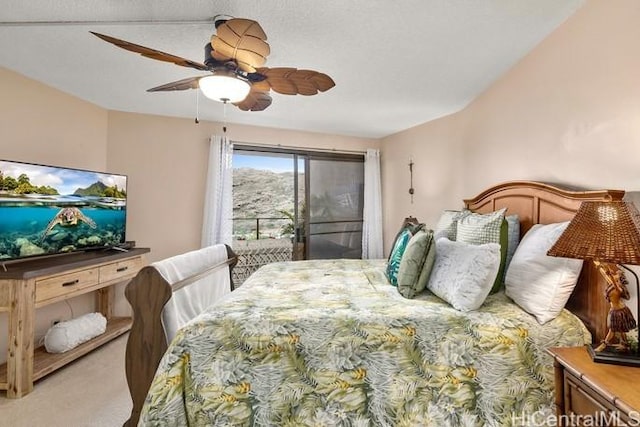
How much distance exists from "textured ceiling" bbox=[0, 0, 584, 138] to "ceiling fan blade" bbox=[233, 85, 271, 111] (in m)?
0.30

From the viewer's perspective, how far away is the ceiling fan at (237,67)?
1.47 meters

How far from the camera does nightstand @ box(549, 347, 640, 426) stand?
0.96m

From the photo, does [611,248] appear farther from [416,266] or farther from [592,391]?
[416,266]

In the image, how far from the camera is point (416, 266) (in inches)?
74.5

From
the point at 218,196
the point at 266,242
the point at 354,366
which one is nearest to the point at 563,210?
the point at 354,366

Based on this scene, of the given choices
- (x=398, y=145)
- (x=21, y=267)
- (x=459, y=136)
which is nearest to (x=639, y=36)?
(x=459, y=136)

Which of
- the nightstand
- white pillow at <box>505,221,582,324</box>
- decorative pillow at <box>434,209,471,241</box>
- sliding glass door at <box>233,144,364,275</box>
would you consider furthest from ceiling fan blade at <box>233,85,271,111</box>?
the nightstand

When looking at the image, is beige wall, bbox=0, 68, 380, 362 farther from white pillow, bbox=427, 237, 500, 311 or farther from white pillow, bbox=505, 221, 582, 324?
white pillow, bbox=505, 221, 582, 324

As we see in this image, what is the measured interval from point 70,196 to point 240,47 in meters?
2.20

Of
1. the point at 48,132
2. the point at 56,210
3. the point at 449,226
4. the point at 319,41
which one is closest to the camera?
the point at 319,41

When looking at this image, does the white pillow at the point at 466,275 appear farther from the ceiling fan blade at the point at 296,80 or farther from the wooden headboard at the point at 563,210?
the ceiling fan blade at the point at 296,80

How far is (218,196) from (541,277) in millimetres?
3147

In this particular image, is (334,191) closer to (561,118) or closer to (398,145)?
(398,145)

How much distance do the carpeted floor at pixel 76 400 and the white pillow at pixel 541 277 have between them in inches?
95.2
